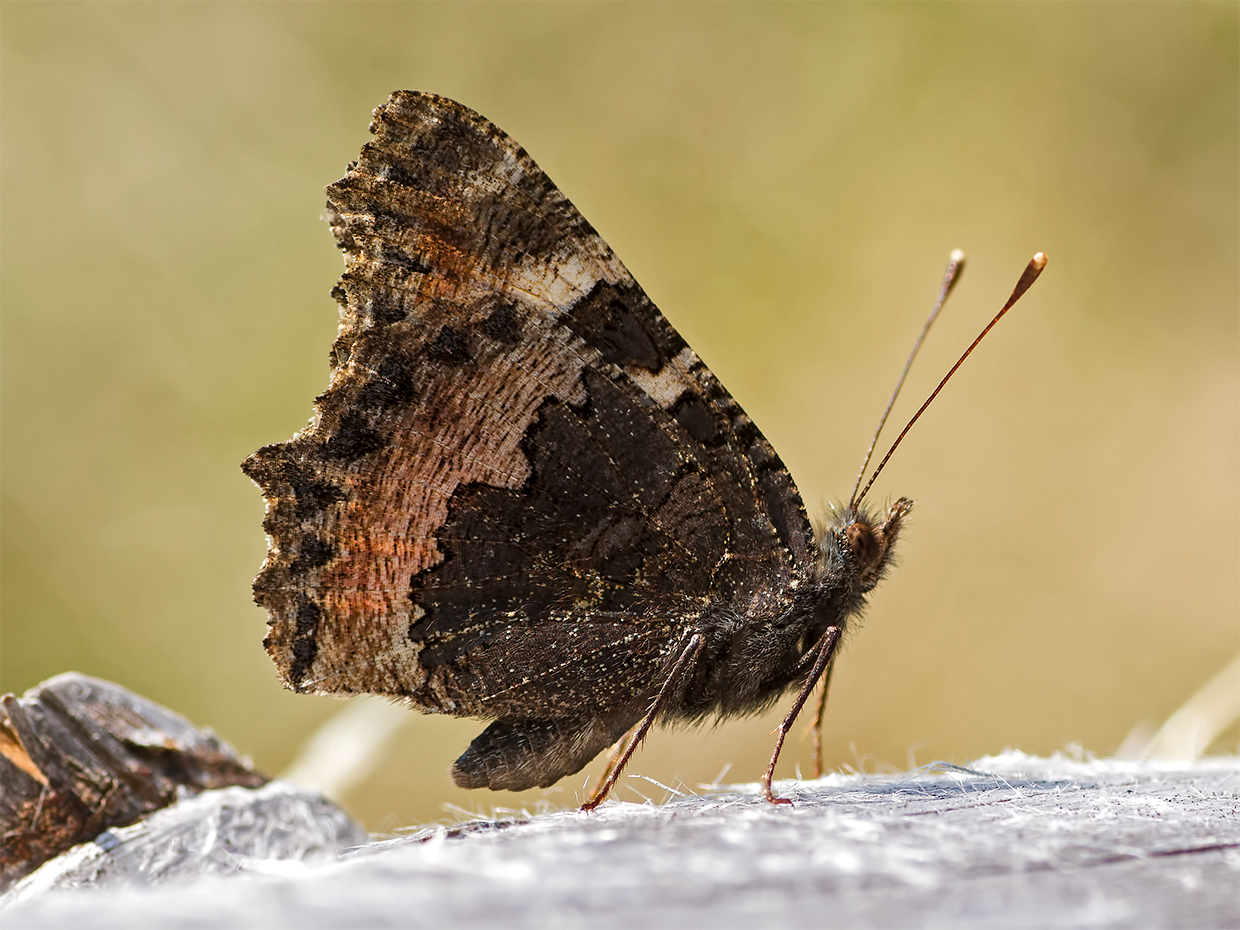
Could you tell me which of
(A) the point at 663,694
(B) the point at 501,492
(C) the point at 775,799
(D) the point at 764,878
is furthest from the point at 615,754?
(D) the point at 764,878

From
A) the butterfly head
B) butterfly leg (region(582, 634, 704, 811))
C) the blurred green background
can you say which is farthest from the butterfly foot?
the blurred green background

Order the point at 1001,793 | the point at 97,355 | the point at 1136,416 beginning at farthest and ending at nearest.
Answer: the point at 1136,416 < the point at 97,355 < the point at 1001,793

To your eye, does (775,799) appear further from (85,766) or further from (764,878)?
(85,766)

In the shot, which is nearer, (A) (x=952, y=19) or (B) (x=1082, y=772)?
(B) (x=1082, y=772)

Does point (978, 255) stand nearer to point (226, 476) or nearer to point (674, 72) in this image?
point (674, 72)

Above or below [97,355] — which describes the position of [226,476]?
below

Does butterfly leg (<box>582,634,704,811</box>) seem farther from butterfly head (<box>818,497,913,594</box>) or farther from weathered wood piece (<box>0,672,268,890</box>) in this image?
weathered wood piece (<box>0,672,268,890</box>)

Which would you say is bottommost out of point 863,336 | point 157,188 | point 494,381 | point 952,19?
point 494,381

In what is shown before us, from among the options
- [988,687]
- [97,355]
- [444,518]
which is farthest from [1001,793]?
[97,355]
